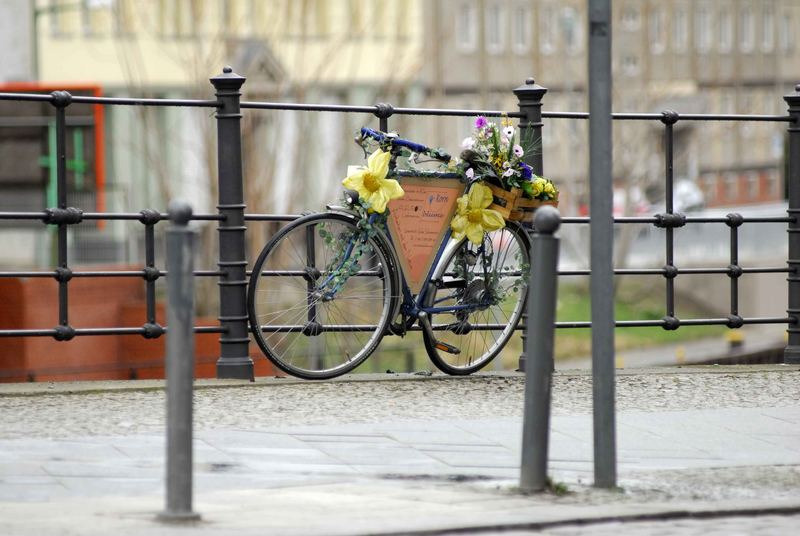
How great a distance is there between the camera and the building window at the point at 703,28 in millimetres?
68438

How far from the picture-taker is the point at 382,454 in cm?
684

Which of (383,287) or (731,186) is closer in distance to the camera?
(383,287)

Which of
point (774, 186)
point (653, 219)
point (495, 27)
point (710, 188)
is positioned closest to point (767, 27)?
point (774, 186)

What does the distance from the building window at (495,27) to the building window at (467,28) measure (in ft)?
1.74

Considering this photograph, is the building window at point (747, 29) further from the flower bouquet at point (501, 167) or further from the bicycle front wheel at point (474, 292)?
the flower bouquet at point (501, 167)

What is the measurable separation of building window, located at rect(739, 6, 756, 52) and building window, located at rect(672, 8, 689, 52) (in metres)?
4.88

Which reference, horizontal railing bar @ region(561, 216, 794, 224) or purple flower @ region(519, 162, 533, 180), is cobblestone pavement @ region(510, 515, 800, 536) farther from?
horizontal railing bar @ region(561, 216, 794, 224)

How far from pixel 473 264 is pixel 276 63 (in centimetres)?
2412

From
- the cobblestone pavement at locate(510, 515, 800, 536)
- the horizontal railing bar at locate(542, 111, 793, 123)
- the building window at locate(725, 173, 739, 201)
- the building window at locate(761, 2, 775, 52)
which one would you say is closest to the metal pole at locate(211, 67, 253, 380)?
the horizontal railing bar at locate(542, 111, 793, 123)

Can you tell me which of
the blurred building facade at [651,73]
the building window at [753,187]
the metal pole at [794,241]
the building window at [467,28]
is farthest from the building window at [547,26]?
the metal pole at [794,241]

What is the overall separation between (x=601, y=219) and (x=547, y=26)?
4896 centimetres

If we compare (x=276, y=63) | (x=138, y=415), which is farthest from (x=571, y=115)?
(x=276, y=63)

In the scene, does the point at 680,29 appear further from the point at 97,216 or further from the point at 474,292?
the point at 97,216

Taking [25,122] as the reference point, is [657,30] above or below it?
above
